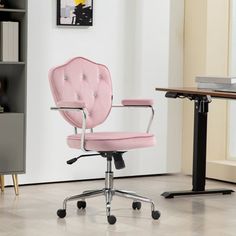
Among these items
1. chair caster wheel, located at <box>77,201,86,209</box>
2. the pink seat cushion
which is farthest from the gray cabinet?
the pink seat cushion

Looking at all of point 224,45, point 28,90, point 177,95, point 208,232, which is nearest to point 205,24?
point 224,45

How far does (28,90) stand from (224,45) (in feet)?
6.33

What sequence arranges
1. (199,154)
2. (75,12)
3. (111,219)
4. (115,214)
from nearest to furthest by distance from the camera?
(111,219) < (115,214) < (199,154) < (75,12)

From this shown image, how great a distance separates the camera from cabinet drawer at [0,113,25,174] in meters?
5.72

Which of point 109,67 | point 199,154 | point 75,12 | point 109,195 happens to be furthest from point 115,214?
point 75,12

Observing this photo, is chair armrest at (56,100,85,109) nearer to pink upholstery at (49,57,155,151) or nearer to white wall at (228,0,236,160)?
pink upholstery at (49,57,155,151)

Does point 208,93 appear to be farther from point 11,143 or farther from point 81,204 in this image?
point 11,143

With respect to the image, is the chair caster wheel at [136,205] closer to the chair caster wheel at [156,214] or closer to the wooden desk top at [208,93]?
the chair caster wheel at [156,214]

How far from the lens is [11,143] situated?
5766 millimetres

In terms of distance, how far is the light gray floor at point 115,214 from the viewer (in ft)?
15.0

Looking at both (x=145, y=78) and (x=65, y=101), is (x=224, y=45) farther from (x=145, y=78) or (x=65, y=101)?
(x=65, y=101)

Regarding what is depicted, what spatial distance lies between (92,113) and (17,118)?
0.73m

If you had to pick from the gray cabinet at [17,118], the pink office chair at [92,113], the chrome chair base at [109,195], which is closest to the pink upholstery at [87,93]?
the pink office chair at [92,113]

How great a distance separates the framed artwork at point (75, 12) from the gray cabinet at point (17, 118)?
1.68 feet
